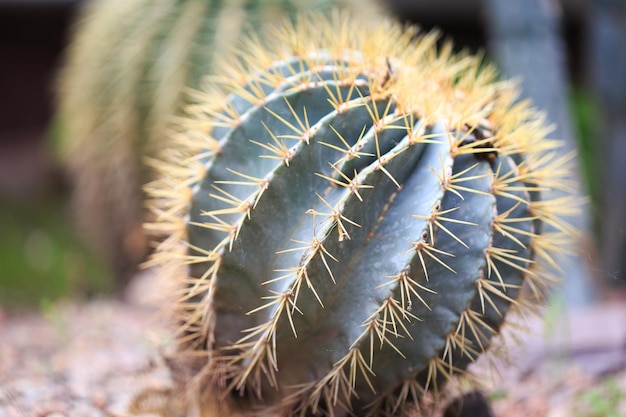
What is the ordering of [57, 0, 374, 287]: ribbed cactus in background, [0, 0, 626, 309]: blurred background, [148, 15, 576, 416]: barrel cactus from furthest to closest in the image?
[0, 0, 626, 309]: blurred background → [57, 0, 374, 287]: ribbed cactus in background → [148, 15, 576, 416]: barrel cactus

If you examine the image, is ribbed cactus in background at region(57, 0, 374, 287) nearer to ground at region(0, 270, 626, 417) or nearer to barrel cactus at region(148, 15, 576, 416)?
ground at region(0, 270, 626, 417)

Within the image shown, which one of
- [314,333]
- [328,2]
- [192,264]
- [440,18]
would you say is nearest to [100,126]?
[328,2]

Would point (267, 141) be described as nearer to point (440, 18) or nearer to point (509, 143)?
point (509, 143)

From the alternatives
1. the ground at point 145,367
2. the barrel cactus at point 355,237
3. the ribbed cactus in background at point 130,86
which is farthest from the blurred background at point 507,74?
the barrel cactus at point 355,237

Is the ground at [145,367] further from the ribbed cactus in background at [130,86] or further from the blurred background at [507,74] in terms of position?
the ribbed cactus in background at [130,86]

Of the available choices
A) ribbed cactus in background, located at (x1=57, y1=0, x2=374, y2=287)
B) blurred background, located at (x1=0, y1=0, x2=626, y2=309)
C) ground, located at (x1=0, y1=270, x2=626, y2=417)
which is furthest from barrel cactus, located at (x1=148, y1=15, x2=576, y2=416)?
ribbed cactus in background, located at (x1=57, y1=0, x2=374, y2=287)

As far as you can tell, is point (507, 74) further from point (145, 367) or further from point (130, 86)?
point (145, 367)
